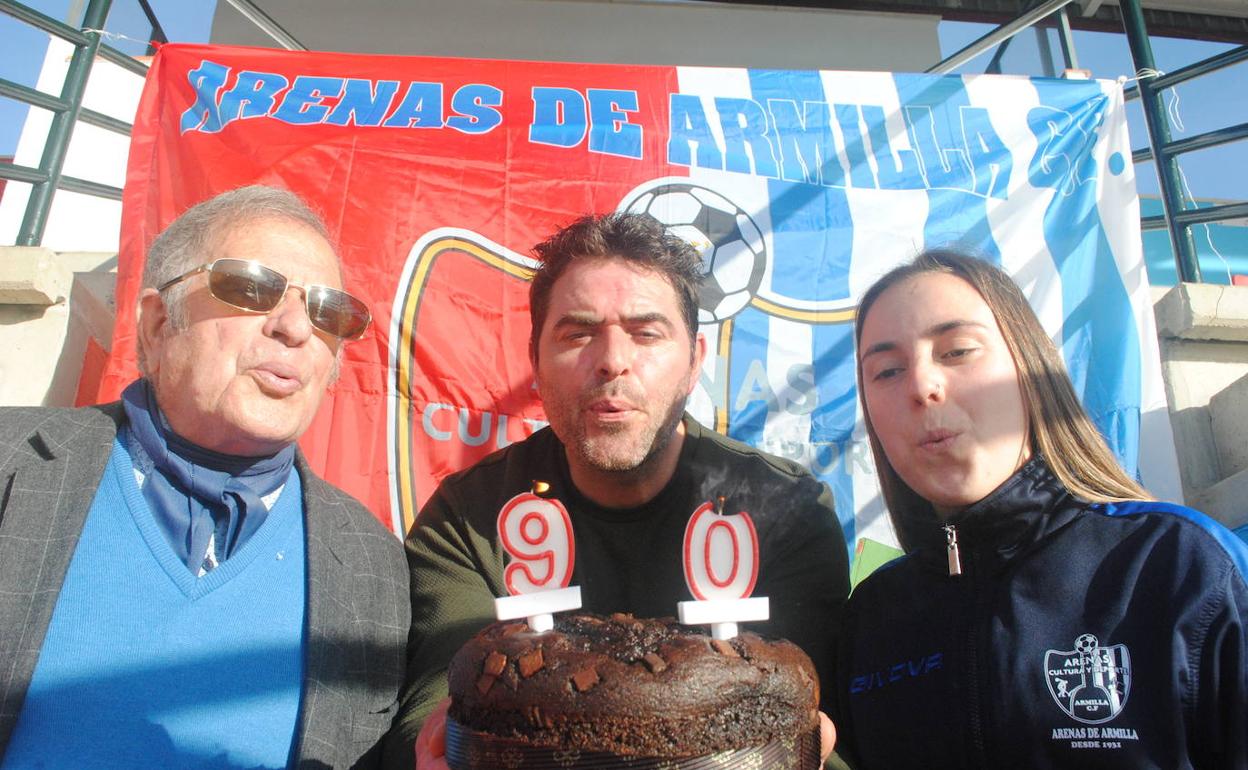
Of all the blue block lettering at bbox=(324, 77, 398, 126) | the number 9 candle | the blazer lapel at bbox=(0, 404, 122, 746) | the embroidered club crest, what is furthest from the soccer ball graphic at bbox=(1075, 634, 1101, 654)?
the blue block lettering at bbox=(324, 77, 398, 126)

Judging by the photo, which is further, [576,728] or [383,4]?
[383,4]

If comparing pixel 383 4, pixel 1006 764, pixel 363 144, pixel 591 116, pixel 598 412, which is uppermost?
pixel 383 4

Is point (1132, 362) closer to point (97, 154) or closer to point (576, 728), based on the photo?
point (576, 728)

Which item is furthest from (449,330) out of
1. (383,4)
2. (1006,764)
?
(383,4)

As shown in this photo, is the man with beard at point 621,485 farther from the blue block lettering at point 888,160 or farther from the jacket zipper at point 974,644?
the blue block lettering at point 888,160

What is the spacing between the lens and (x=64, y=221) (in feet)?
19.0

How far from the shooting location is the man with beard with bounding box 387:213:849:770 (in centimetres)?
194

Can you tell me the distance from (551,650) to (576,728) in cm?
13

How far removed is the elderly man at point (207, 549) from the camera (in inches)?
61.8

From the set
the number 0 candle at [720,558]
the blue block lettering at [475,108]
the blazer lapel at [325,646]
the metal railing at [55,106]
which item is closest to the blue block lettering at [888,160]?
the blue block lettering at [475,108]

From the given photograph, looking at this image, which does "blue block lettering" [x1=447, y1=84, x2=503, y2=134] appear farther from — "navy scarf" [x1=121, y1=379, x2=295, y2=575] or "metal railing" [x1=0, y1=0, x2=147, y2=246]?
"navy scarf" [x1=121, y1=379, x2=295, y2=575]

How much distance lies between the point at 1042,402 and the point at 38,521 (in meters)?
2.28

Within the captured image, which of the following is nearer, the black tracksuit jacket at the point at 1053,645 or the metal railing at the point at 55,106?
the black tracksuit jacket at the point at 1053,645

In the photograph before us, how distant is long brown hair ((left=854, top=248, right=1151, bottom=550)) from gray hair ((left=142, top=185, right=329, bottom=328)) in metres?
1.66
